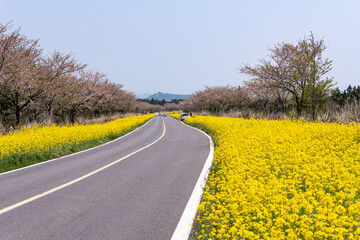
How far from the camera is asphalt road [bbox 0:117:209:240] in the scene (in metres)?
4.03

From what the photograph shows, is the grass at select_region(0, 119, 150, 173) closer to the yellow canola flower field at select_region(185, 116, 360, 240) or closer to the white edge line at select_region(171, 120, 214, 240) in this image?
the white edge line at select_region(171, 120, 214, 240)

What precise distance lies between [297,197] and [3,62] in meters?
15.9

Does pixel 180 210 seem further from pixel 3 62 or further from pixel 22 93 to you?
pixel 22 93

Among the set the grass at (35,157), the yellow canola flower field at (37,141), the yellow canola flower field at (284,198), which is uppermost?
the yellow canola flower field at (284,198)

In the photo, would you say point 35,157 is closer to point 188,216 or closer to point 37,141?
point 37,141

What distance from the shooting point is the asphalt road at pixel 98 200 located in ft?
13.2

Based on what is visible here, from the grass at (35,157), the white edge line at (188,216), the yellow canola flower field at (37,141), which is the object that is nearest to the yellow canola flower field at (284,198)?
the white edge line at (188,216)

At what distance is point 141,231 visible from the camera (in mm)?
3988

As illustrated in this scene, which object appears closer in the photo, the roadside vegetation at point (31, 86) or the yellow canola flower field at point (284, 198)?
the yellow canola flower field at point (284, 198)

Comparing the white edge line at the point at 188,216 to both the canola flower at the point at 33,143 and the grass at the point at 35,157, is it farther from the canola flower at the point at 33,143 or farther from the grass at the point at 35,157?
the canola flower at the point at 33,143

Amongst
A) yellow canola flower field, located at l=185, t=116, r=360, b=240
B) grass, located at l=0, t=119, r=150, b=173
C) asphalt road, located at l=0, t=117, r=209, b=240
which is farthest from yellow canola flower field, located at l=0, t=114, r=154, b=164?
yellow canola flower field, located at l=185, t=116, r=360, b=240

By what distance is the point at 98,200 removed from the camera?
5.45 meters

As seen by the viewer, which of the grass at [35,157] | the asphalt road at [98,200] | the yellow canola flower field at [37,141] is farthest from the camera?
the yellow canola flower field at [37,141]

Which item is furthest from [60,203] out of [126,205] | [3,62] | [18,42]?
[18,42]
